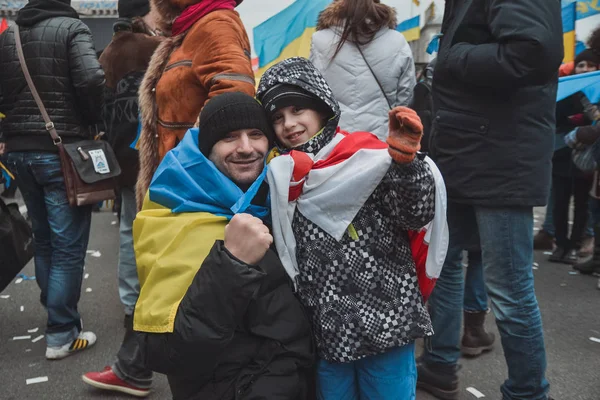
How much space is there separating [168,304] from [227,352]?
8.4 inches

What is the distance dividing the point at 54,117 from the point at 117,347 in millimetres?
1386

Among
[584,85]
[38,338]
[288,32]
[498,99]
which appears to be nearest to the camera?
[498,99]

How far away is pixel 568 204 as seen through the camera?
210 inches

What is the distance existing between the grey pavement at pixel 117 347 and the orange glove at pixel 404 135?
5.67ft

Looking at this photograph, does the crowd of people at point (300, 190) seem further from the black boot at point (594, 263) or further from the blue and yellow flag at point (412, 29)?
the blue and yellow flag at point (412, 29)

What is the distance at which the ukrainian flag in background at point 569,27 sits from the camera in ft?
19.3

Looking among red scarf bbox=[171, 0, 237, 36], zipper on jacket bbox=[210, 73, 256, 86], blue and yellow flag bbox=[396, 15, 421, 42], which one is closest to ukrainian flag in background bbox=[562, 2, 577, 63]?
blue and yellow flag bbox=[396, 15, 421, 42]

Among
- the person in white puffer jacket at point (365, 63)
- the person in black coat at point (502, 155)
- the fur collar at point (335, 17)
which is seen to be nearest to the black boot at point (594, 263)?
the person in white puffer jacket at point (365, 63)

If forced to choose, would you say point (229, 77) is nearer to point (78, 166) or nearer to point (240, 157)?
point (240, 157)

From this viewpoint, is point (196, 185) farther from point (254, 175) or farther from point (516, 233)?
point (516, 233)

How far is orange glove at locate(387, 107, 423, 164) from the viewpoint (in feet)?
4.69

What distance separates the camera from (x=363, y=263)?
1682 millimetres

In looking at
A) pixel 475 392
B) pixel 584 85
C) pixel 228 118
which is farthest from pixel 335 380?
pixel 584 85

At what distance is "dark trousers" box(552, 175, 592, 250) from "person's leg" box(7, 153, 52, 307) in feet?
13.9
